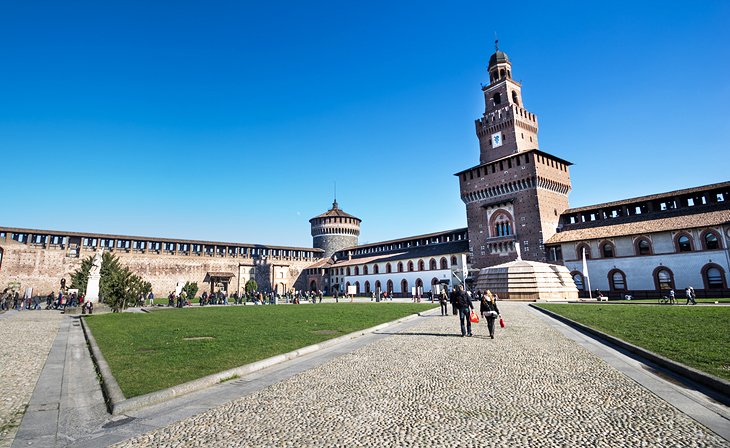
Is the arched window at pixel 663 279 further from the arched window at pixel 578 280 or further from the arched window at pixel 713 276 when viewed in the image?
the arched window at pixel 578 280

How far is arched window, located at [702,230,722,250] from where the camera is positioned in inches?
1201

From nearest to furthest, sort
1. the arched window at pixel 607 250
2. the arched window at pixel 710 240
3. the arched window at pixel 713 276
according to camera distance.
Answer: the arched window at pixel 713 276 < the arched window at pixel 710 240 < the arched window at pixel 607 250

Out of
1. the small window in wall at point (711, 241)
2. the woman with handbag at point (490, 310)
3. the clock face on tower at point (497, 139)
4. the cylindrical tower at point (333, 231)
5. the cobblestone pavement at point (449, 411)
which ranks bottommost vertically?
the cobblestone pavement at point (449, 411)

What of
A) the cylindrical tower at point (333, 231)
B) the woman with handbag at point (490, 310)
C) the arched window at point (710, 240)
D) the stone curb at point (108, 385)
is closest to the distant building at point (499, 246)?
the arched window at point (710, 240)

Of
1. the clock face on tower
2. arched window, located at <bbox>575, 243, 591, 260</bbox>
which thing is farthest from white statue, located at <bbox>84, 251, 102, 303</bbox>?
the clock face on tower

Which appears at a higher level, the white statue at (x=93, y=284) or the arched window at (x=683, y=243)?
the arched window at (x=683, y=243)

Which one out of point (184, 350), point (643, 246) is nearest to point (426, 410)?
point (184, 350)

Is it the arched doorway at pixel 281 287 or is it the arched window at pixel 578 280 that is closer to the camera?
the arched window at pixel 578 280

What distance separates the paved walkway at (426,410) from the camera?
3.80 m

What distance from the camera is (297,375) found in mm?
6672

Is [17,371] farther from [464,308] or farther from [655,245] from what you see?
[655,245]

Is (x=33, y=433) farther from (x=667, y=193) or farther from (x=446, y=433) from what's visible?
(x=667, y=193)

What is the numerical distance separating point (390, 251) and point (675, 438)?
196ft

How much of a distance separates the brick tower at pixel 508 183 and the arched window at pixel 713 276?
511 inches
